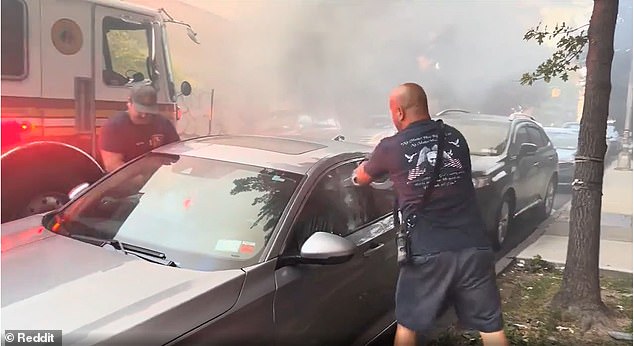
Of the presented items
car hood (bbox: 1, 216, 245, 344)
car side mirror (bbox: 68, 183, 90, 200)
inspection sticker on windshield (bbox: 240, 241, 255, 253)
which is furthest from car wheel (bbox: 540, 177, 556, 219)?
car side mirror (bbox: 68, 183, 90, 200)

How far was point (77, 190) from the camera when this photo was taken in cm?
282

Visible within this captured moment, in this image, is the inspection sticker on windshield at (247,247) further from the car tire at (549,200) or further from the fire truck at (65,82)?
the car tire at (549,200)

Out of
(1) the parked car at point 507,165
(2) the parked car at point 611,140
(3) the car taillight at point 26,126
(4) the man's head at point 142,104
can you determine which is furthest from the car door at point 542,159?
(3) the car taillight at point 26,126

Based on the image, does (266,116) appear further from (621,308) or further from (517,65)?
(621,308)

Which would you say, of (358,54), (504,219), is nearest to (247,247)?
(358,54)

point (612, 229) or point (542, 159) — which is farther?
point (542, 159)

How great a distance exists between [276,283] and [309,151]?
81 cm

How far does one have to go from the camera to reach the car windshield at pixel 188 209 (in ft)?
7.66

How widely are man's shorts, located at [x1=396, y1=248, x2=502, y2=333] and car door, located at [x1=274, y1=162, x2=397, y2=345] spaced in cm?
23

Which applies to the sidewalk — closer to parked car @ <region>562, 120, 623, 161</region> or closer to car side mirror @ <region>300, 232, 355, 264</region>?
parked car @ <region>562, 120, 623, 161</region>

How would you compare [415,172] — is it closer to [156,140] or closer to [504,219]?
[504,219]

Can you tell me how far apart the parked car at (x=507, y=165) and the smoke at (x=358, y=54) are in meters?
0.09

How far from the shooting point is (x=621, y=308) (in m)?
2.77

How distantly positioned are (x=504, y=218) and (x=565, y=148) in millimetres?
478
